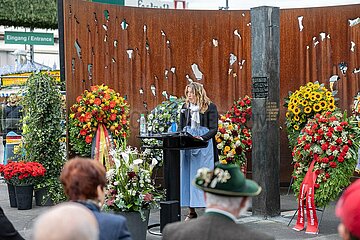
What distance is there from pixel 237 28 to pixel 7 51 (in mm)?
40604

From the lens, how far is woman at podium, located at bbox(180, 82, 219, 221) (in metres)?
8.65

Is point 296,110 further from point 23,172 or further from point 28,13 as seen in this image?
point 28,13

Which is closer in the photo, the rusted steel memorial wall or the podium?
the podium

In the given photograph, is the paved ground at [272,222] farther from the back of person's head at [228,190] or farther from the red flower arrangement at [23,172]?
the back of person's head at [228,190]

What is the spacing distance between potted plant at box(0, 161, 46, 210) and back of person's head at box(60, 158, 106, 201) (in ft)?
21.4

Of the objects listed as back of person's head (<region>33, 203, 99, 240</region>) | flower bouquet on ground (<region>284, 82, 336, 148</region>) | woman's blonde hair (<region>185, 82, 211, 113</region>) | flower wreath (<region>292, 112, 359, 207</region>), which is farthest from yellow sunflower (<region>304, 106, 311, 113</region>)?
back of person's head (<region>33, 203, 99, 240</region>)

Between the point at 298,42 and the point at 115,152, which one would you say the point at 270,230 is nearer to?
the point at 115,152

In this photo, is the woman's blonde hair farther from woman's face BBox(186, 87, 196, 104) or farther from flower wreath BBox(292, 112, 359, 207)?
flower wreath BBox(292, 112, 359, 207)

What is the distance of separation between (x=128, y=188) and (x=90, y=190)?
3.85 metres

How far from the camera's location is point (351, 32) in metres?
11.2

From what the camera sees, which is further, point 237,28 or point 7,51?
point 7,51

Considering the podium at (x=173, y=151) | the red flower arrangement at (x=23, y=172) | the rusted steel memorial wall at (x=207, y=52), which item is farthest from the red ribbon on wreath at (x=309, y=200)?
the red flower arrangement at (x=23, y=172)

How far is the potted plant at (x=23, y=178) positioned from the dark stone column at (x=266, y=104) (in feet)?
10.7

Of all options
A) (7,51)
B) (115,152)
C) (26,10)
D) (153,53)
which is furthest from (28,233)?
(7,51)
